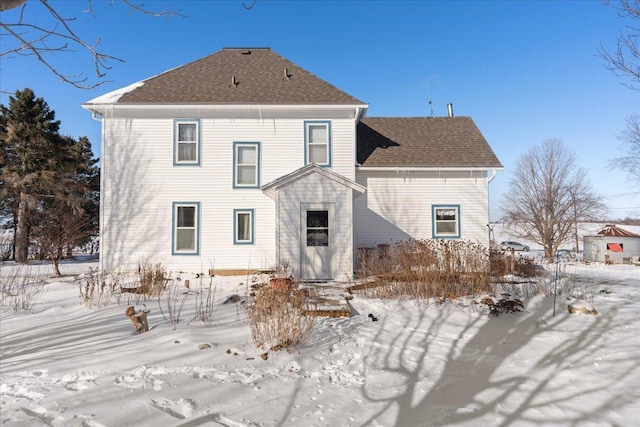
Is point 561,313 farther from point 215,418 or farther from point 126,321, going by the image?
point 126,321

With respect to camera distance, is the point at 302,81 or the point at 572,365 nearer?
the point at 572,365

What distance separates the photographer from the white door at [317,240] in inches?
454

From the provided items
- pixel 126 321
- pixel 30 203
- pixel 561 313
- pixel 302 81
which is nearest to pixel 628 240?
pixel 561 313

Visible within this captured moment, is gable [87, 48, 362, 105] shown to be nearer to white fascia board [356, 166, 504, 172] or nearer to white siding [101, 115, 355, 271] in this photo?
white siding [101, 115, 355, 271]

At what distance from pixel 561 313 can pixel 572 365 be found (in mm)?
2998

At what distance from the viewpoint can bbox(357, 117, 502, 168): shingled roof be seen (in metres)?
14.2

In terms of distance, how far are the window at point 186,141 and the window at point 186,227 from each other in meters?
1.64

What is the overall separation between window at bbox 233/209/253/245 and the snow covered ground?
21.0 ft

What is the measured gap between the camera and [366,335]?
566cm

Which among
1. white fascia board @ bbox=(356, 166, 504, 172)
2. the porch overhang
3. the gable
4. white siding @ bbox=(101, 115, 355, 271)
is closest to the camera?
the porch overhang

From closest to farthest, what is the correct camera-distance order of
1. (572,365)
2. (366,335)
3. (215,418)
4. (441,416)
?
(215,418)
(441,416)
(572,365)
(366,335)

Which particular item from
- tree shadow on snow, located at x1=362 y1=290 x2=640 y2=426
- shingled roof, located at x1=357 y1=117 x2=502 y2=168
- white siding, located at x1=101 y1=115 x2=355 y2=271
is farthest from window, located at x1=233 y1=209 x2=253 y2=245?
tree shadow on snow, located at x1=362 y1=290 x2=640 y2=426

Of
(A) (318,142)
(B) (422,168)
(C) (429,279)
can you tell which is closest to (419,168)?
(B) (422,168)

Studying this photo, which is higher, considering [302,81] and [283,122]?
[302,81]
